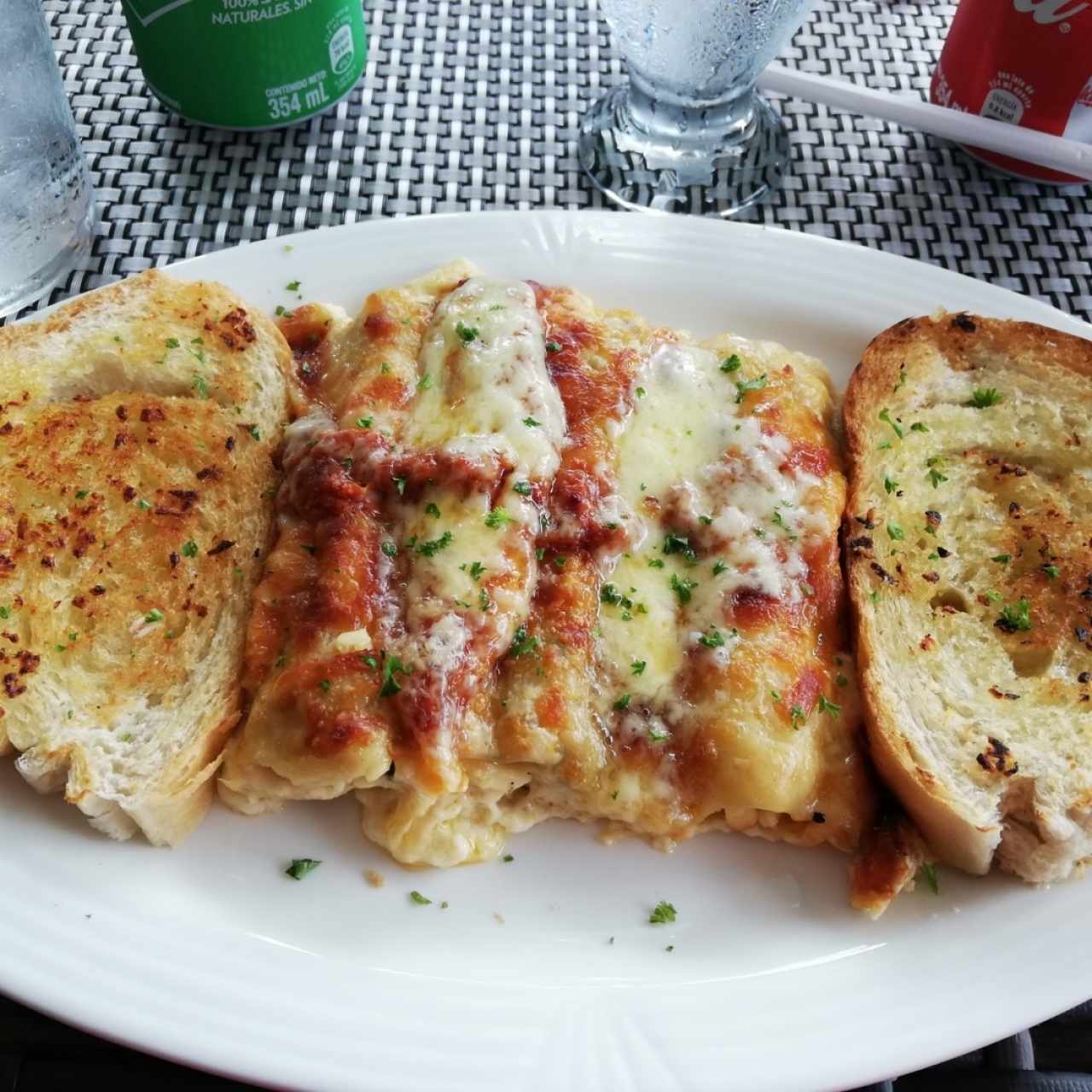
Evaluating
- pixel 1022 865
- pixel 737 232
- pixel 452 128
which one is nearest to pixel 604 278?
pixel 737 232

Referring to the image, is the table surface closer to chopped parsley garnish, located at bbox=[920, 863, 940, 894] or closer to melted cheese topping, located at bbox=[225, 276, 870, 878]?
melted cheese topping, located at bbox=[225, 276, 870, 878]

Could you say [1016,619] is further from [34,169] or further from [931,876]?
[34,169]

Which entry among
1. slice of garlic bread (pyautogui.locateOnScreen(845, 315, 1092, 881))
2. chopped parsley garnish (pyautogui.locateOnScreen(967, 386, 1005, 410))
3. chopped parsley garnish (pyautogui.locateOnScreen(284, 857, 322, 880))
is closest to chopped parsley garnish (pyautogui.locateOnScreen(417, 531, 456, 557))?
chopped parsley garnish (pyautogui.locateOnScreen(284, 857, 322, 880))

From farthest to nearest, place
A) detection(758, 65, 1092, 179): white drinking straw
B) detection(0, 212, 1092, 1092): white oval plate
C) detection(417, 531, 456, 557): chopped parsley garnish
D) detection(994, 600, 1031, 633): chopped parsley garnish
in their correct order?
detection(758, 65, 1092, 179): white drinking straw, detection(994, 600, 1031, 633): chopped parsley garnish, detection(417, 531, 456, 557): chopped parsley garnish, detection(0, 212, 1092, 1092): white oval plate

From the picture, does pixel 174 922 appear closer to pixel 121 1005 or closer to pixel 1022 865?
pixel 121 1005

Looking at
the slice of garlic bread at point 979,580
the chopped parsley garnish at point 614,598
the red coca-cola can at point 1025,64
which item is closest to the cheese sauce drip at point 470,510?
the chopped parsley garnish at point 614,598

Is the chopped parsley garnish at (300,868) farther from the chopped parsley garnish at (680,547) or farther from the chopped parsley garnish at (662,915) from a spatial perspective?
the chopped parsley garnish at (680,547)
